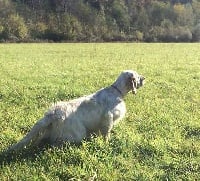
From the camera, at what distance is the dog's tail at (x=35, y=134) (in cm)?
728

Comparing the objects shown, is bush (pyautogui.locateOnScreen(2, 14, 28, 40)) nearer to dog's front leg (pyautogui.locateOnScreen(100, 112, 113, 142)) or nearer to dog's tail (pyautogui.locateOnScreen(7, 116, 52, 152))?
dog's front leg (pyautogui.locateOnScreen(100, 112, 113, 142))

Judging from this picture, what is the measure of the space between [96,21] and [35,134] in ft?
228

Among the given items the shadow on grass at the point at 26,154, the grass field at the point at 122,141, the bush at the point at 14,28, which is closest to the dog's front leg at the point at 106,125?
the grass field at the point at 122,141

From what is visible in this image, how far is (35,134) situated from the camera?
24.0 feet

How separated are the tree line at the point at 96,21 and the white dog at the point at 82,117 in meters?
53.8

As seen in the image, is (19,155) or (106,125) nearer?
(19,155)

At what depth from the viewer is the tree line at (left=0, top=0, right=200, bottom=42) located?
6536cm

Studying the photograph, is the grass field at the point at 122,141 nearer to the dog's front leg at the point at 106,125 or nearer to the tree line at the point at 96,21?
the dog's front leg at the point at 106,125

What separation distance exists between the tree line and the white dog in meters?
53.8

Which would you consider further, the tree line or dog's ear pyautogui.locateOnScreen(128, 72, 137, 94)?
the tree line

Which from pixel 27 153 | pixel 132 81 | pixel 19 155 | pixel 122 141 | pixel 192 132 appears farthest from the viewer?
pixel 192 132

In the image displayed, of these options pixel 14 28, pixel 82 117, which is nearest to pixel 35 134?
pixel 82 117

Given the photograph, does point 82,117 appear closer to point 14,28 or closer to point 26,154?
point 26,154

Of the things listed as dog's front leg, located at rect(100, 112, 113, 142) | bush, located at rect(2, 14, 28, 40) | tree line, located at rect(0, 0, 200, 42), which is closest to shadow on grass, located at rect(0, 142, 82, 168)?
dog's front leg, located at rect(100, 112, 113, 142)
